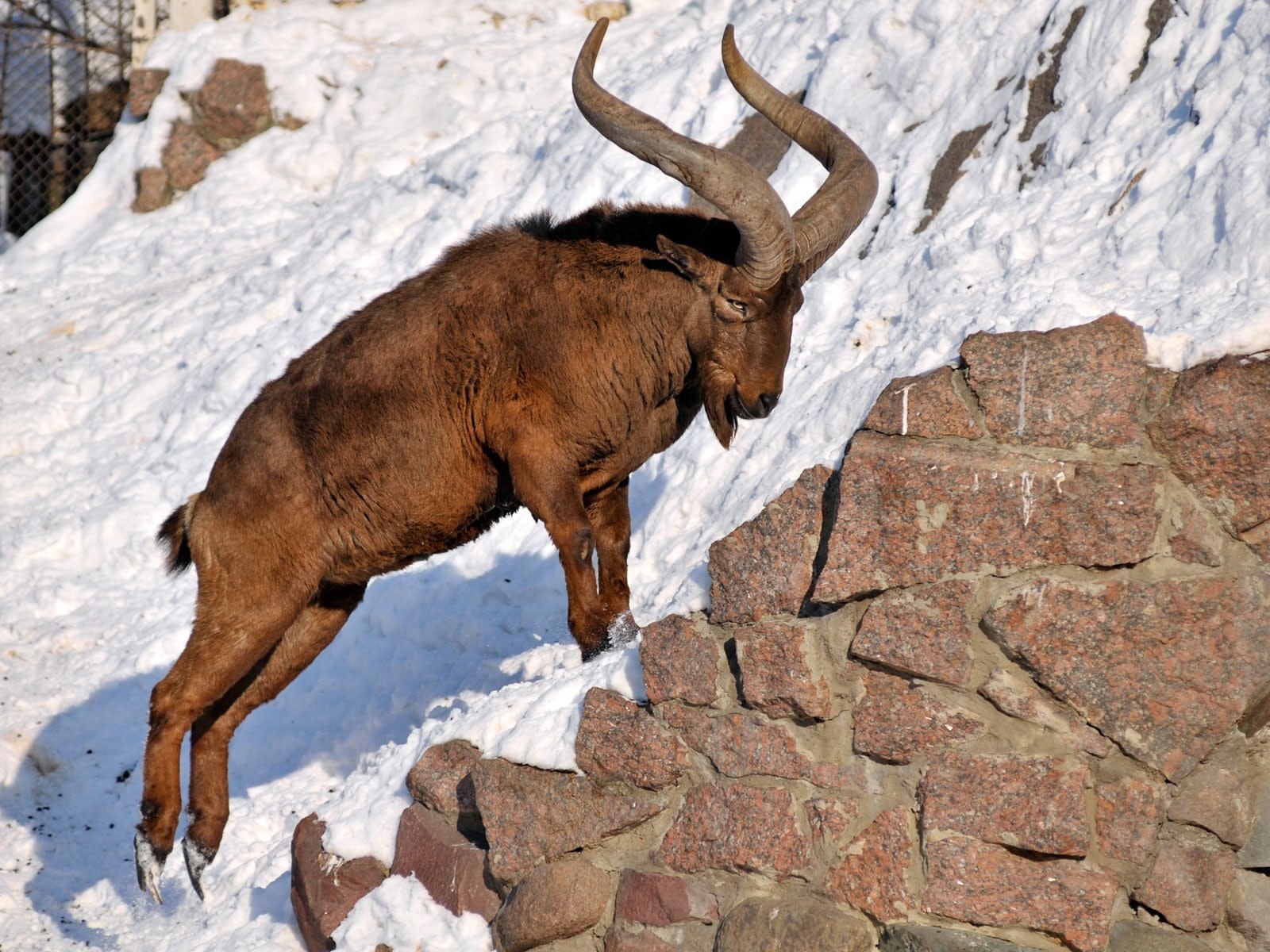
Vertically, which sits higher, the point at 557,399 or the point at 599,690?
the point at 557,399

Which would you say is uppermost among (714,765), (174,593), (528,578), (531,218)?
(531,218)

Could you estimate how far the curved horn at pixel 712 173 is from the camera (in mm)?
5727

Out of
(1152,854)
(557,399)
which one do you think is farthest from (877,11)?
(1152,854)


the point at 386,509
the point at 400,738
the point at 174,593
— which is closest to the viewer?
the point at 386,509

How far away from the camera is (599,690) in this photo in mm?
5656

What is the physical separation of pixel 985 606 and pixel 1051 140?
3.64m

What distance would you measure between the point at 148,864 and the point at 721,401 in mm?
3513

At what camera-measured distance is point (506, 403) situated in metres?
6.30

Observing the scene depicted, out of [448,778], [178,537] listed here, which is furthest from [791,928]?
[178,537]

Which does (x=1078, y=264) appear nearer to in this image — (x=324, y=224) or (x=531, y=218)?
(x=531, y=218)

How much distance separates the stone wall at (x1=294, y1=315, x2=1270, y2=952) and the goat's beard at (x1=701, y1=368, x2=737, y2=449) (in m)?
0.90

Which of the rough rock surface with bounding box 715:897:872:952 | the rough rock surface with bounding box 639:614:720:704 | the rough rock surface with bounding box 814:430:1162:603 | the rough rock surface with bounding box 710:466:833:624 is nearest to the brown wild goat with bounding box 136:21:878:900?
the rough rock surface with bounding box 639:614:720:704

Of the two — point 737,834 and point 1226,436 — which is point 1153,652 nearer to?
point 1226,436

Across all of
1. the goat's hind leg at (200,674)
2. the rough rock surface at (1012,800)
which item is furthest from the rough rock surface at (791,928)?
the goat's hind leg at (200,674)
